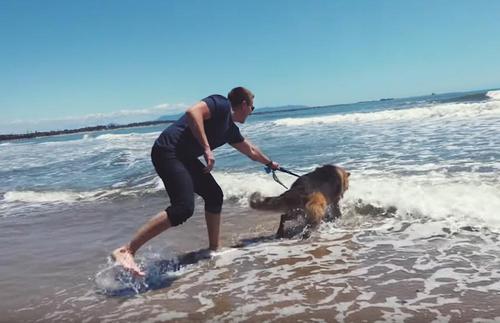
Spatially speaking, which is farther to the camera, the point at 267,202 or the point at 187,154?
the point at 267,202

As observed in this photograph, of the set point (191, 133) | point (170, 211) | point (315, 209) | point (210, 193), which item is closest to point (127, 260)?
point (170, 211)

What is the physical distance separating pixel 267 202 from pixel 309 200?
583 millimetres

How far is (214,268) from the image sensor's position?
4.86 meters

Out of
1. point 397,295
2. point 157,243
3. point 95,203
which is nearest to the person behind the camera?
point 397,295

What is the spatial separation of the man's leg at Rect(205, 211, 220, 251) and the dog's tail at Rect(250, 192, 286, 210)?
38.5 inches

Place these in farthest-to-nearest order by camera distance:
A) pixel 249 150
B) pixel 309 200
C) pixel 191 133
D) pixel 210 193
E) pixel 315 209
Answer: pixel 309 200, pixel 315 209, pixel 249 150, pixel 210 193, pixel 191 133

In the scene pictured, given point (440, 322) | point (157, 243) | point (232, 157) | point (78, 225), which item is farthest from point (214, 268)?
point (232, 157)

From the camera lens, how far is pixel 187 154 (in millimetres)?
4637

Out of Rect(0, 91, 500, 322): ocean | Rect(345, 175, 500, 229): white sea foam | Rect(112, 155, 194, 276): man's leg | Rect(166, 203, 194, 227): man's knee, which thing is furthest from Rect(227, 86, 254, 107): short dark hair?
Rect(345, 175, 500, 229): white sea foam

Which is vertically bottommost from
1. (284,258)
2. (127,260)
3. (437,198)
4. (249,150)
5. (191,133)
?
(284,258)

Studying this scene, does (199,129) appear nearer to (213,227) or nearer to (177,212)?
(177,212)

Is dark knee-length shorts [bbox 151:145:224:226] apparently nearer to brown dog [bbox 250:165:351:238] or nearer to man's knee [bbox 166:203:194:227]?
man's knee [bbox 166:203:194:227]

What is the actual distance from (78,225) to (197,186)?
11.9 feet

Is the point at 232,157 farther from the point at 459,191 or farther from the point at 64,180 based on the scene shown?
the point at 459,191
